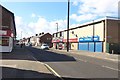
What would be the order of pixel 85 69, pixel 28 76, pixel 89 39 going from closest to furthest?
pixel 28 76 < pixel 85 69 < pixel 89 39

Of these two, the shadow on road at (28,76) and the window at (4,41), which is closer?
the shadow on road at (28,76)

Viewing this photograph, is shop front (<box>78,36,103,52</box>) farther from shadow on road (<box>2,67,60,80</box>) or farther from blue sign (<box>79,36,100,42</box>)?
shadow on road (<box>2,67,60,80</box>)

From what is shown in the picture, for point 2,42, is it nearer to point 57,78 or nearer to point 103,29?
point 103,29

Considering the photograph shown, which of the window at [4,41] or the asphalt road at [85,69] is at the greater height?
the window at [4,41]

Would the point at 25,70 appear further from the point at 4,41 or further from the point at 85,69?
the point at 4,41

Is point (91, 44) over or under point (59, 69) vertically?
over

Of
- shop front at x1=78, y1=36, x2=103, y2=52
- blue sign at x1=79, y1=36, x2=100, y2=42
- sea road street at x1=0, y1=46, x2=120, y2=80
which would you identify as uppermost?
blue sign at x1=79, y1=36, x2=100, y2=42

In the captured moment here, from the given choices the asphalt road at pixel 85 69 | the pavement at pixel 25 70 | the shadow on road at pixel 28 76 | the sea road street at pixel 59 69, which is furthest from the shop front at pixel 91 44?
the shadow on road at pixel 28 76

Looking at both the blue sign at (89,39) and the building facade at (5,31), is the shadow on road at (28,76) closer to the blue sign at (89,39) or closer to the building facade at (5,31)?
the building facade at (5,31)

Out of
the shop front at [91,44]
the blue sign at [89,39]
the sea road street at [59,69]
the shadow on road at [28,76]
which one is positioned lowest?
the shadow on road at [28,76]

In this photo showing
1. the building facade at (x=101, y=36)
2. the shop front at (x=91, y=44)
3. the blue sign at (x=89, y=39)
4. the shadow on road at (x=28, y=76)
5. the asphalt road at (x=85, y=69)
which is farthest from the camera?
the blue sign at (x=89, y=39)

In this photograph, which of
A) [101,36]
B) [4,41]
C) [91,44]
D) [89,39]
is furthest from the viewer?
[89,39]

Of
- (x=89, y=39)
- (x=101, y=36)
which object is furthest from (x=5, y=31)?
(x=89, y=39)

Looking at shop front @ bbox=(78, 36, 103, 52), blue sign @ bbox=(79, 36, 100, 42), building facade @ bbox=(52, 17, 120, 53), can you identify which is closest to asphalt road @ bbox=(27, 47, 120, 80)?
building facade @ bbox=(52, 17, 120, 53)
